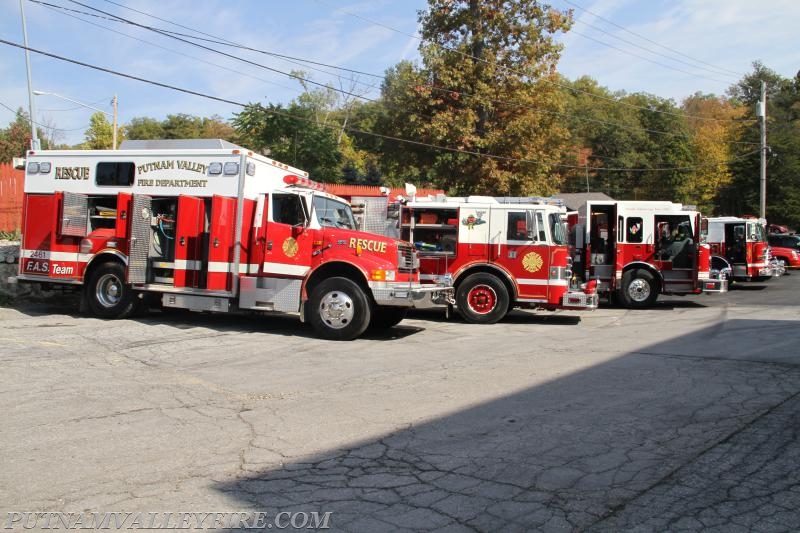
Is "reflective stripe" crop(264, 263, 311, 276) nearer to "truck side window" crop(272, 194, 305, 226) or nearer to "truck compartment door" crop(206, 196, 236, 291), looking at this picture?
"truck side window" crop(272, 194, 305, 226)

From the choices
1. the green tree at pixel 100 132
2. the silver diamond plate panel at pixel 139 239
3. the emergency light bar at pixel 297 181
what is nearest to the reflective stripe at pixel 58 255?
the silver diamond plate panel at pixel 139 239

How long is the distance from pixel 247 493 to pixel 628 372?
18.4ft

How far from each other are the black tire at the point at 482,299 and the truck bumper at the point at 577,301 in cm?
120

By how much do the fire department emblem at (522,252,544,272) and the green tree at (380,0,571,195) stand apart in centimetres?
1331

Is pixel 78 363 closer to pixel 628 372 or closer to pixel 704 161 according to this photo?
pixel 628 372

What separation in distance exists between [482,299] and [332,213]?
13.3 ft

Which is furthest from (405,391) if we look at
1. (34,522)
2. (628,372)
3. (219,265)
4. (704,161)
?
(704,161)

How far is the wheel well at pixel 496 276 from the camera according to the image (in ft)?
44.5

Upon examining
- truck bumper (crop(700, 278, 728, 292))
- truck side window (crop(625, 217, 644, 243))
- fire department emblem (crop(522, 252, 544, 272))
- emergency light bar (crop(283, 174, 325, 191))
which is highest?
emergency light bar (crop(283, 174, 325, 191))

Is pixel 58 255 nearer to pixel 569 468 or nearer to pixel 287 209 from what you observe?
pixel 287 209

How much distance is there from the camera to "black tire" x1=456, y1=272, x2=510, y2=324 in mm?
13484

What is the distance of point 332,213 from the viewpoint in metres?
11.4

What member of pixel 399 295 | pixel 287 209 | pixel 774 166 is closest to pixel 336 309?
pixel 399 295

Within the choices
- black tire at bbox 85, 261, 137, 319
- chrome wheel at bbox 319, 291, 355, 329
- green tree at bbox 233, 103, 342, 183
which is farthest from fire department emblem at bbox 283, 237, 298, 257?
green tree at bbox 233, 103, 342, 183
